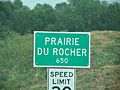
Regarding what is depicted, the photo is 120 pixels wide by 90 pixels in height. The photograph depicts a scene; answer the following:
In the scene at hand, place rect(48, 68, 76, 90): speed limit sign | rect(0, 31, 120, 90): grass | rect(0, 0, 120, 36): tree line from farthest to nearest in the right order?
rect(0, 0, 120, 36): tree line → rect(0, 31, 120, 90): grass → rect(48, 68, 76, 90): speed limit sign

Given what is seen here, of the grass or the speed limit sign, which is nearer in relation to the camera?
the speed limit sign

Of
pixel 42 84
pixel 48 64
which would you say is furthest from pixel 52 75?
pixel 42 84

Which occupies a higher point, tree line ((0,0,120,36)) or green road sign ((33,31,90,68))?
tree line ((0,0,120,36))

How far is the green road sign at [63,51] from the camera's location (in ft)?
12.5

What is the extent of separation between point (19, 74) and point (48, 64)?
7.07 meters

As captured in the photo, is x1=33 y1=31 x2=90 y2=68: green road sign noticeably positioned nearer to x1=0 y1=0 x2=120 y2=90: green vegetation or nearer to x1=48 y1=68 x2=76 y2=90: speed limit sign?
x1=48 y1=68 x2=76 y2=90: speed limit sign

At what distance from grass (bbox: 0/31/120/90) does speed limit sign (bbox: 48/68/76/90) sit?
6.73 m

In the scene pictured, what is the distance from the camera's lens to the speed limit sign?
3793 millimetres

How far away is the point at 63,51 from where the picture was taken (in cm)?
379

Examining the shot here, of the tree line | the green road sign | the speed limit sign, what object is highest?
the tree line

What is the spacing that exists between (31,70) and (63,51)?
282 inches

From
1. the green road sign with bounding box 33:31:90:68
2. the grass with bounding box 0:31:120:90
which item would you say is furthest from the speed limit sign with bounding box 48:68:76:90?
the grass with bounding box 0:31:120:90

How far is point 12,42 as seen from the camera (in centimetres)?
1106

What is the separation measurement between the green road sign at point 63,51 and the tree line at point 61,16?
22.3ft
